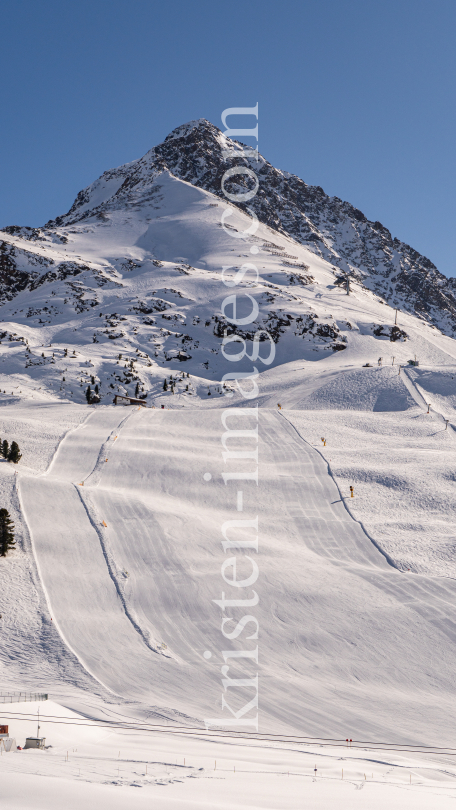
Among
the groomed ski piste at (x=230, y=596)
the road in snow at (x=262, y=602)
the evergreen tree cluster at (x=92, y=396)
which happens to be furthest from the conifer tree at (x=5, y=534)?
the evergreen tree cluster at (x=92, y=396)

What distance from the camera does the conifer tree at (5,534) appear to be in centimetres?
3166

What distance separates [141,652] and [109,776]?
991 centimetres

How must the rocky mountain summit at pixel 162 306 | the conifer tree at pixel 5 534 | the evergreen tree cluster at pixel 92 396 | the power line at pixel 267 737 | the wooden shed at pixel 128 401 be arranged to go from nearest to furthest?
the power line at pixel 267 737 < the conifer tree at pixel 5 534 < the wooden shed at pixel 128 401 < the evergreen tree cluster at pixel 92 396 < the rocky mountain summit at pixel 162 306

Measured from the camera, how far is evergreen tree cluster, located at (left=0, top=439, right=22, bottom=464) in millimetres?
43844

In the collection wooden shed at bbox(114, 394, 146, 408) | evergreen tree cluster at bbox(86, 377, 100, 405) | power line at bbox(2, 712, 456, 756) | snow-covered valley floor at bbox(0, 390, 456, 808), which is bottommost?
power line at bbox(2, 712, 456, 756)

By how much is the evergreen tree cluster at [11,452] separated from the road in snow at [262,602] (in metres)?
2.79

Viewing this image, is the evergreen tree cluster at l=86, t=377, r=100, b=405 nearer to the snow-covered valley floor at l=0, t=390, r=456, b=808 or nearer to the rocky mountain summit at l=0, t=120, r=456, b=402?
the rocky mountain summit at l=0, t=120, r=456, b=402

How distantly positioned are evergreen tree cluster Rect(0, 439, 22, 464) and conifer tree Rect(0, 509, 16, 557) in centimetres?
1201

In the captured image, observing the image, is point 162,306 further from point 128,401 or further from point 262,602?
point 262,602

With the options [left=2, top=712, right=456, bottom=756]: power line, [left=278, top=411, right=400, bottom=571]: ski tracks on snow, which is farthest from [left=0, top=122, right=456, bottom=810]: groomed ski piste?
[left=278, top=411, right=400, bottom=571]: ski tracks on snow

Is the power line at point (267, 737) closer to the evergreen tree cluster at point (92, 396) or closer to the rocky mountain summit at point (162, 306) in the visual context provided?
the evergreen tree cluster at point (92, 396)

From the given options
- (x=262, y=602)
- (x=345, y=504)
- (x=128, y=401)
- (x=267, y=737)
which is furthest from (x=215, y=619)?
(x=128, y=401)

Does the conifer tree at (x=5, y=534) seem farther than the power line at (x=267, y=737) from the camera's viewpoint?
Yes

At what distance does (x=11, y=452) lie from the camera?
44.1 m
